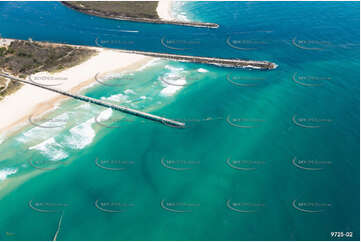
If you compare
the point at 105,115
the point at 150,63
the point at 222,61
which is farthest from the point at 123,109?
the point at 222,61

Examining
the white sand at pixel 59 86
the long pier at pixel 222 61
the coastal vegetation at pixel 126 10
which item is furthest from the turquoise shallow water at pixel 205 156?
the coastal vegetation at pixel 126 10

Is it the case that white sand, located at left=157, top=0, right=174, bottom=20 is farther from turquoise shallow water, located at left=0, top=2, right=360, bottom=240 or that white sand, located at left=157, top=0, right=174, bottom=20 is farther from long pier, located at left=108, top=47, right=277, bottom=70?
→ long pier, located at left=108, top=47, right=277, bottom=70

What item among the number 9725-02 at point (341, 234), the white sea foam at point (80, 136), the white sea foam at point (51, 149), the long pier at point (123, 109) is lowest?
the number 9725-02 at point (341, 234)

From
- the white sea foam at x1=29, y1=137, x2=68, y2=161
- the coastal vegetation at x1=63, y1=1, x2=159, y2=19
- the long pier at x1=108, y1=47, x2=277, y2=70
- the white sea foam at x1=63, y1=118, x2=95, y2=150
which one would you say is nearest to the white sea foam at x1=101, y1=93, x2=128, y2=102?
the white sea foam at x1=63, y1=118, x2=95, y2=150

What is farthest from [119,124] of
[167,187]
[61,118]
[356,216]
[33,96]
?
[356,216]

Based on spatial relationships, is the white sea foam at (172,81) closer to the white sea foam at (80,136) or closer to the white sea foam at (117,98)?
the white sea foam at (117,98)

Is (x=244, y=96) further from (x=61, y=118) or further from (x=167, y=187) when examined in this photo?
(x=61, y=118)
